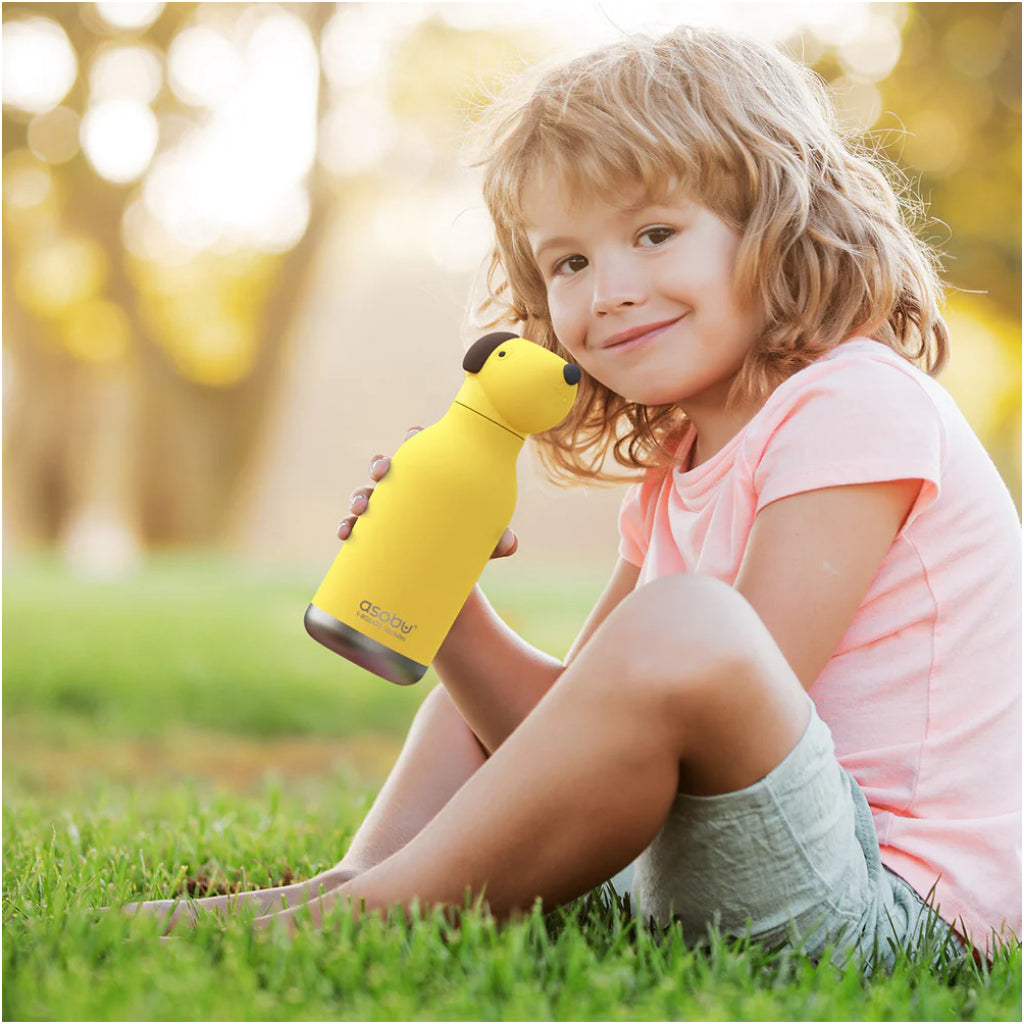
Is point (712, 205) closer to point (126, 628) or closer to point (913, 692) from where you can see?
point (913, 692)

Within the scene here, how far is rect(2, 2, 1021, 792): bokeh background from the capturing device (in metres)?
4.84

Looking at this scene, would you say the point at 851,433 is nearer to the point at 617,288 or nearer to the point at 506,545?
the point at 617,288

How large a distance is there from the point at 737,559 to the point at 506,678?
430 mm

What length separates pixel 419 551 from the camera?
1653 mm

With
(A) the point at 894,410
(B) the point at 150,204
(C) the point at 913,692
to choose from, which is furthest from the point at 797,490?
(B) the point at 150,204

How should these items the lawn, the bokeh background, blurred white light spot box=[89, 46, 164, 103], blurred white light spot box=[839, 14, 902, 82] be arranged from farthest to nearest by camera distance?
blurred white light spot box=[89, 46, 164, 103] → blurred white light spot box=[839, 14, 902, 82] → the bokeh background → the lawn

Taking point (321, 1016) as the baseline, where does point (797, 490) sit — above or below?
above

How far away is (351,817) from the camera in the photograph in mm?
2564

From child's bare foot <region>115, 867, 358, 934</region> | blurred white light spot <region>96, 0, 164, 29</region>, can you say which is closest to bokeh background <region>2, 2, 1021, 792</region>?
blurred white light spot <region>96, 0, 164, 29</region>

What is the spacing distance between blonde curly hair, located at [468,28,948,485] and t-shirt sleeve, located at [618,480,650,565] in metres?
0.06

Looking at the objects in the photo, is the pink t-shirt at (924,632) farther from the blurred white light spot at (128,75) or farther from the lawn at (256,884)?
the blurred white light spot at (128,75)

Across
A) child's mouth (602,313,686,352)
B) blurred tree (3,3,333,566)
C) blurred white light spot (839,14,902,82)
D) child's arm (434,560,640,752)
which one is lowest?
child's arm (434,560,640,752)

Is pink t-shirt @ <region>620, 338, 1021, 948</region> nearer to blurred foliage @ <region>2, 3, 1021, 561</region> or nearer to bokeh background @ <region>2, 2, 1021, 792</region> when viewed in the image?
bokeh background @ <region>2, 2, 1021, 792</region>

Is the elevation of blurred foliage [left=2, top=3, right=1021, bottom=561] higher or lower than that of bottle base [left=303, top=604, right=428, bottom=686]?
higher
